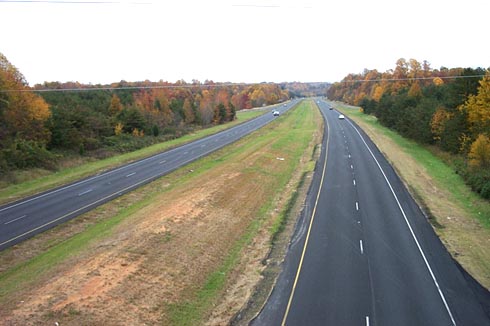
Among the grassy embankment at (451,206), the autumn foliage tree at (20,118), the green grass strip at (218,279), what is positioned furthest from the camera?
the autumn foliage tree at (20,118)

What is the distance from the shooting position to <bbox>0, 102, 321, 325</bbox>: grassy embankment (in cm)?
1620

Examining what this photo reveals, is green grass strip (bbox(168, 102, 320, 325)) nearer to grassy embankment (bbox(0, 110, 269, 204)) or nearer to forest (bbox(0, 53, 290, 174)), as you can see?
forest (bbox(0, 53, 290, 174))

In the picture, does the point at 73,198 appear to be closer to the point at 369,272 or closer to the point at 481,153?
the point at 369,272

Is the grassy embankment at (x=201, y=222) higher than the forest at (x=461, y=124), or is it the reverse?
the forest at (x=461, y=124)

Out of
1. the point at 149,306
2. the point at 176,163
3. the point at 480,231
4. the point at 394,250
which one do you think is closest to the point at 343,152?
the point at 176,163

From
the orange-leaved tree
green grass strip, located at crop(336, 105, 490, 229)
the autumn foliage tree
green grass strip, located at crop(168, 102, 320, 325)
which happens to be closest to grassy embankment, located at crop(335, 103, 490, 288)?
green grass strip, located at crop(336, 105, 490, 229)

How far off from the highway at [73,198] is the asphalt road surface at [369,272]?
46.1 ft

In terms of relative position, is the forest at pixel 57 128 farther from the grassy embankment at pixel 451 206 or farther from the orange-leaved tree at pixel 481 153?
the orange-leaved tree at pixel 481 153

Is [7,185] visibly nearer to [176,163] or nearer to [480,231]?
[176,163]

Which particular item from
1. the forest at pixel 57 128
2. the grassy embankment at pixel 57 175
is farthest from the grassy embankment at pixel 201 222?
the grassy embankment at pixel 57 175

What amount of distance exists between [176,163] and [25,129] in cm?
1785

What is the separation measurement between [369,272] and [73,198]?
70.8 feet

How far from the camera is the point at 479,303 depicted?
1543 cm

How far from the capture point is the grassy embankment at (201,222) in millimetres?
16203
